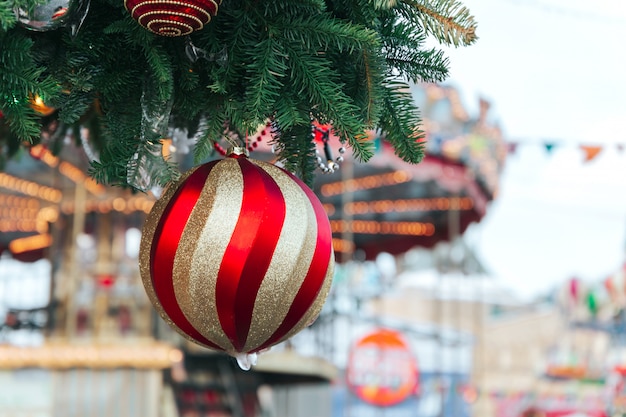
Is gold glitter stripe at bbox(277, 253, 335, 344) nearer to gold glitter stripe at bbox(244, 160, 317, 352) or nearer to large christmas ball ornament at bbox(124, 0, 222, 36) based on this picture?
gold glitter stripe at bbox(244, 160, 317, 352)

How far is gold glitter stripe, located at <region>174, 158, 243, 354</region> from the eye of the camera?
1487 mm

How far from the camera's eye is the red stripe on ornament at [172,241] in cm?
152

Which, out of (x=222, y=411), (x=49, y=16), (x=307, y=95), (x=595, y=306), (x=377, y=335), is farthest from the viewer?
(x=595, y=306)

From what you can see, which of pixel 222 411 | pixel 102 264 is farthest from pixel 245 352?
pixel 222 411

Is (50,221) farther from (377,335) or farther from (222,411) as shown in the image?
(377,335)

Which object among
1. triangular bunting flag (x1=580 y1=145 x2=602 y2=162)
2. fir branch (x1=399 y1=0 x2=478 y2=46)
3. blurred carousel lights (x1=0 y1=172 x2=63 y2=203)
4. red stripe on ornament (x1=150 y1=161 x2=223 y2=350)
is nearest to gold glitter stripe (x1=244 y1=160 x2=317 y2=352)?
red stripe on ornament (x1=150 y1=161 x2=223 y2=350)

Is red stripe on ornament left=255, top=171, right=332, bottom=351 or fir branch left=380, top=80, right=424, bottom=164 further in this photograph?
fir branch left=380, top=80, right=424, bottom=164

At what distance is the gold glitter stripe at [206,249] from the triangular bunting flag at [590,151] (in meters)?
7.82

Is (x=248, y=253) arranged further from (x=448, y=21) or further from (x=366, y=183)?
(x=366, y=183)

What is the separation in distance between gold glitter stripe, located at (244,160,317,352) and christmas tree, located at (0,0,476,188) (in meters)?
0.13

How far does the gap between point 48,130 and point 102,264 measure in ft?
22.1

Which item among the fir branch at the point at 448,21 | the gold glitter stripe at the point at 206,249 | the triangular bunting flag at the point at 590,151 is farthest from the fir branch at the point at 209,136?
the triangular bunting flag at the point at 590,151

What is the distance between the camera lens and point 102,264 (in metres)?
8.71

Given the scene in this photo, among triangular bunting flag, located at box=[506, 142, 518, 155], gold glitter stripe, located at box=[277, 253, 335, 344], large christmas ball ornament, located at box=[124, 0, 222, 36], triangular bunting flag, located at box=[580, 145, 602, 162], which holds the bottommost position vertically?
gold glitter stripe, located at box=[277, 253, 335, 344]
